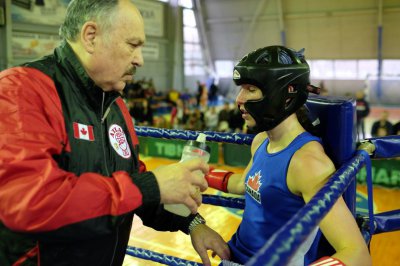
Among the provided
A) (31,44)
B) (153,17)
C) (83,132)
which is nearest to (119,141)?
(83,132)

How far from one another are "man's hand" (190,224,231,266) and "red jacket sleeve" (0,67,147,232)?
2.35 feet

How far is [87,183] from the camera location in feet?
3.50

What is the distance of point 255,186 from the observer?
1.72 m

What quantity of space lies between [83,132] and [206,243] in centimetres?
81

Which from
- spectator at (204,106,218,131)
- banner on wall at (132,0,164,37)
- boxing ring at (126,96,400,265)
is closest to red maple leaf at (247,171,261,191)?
boxing ring at (126,96,400,265)

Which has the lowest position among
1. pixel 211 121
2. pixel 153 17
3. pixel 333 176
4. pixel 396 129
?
pixel 211 121

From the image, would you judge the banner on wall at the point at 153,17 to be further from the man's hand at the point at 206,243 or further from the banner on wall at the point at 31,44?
the man's hand at the point at 206,243

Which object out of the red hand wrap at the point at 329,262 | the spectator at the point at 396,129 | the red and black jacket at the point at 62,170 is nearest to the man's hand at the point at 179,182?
the red and black jacket at the point at 62,170

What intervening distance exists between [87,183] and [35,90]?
1.20 ft

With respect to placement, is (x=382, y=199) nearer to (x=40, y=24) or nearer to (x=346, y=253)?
(x=346, y=253)

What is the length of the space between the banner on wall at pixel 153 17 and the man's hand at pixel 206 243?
1773cm

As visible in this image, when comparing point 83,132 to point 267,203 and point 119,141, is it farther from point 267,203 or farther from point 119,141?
point 267,203

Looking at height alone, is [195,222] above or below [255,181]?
below

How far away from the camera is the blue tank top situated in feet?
5.17
